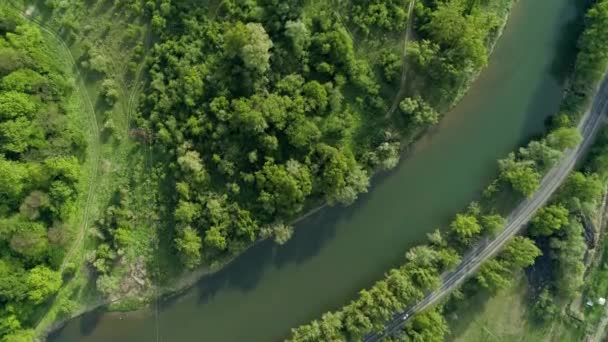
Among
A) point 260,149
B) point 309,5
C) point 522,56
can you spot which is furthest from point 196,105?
point 522,56

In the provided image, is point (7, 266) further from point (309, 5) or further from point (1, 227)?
point (309, 5)

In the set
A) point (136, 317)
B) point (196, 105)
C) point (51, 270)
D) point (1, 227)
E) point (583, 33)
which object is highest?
point (583, 33)

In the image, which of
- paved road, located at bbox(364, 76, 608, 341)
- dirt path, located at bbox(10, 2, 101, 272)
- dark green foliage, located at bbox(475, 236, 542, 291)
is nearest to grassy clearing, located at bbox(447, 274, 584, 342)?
dark green foliage, located at bbox(475, 236, 542, 291)

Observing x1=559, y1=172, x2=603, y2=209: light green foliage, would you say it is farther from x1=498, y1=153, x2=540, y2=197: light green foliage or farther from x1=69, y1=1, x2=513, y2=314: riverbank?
x1=69, y1=1, x2=513, y2=314: riverbank

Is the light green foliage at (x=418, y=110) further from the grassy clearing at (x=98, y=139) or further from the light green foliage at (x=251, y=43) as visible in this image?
the grassy clearing at (x=98, y=139)

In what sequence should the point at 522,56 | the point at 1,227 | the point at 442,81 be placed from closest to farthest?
the point at 1,227 < the point at 442,81 < the point at 522,56

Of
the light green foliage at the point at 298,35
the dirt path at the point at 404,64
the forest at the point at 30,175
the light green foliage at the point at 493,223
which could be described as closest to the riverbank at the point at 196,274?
the dirt path at the point at 404,64
